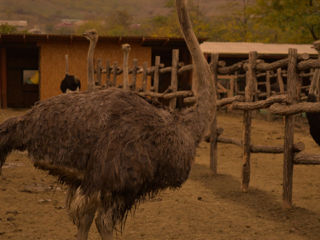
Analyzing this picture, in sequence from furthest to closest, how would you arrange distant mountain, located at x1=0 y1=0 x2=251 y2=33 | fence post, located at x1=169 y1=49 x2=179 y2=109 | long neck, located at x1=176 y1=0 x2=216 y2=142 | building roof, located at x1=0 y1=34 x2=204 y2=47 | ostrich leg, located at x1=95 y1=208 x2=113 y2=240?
1. distant mountain, located at x1=0 y1=0 x2=251 y2=33
2. building roof, located at x1=0 y1=34 x2=204 y2=47
3. fence post, located at x1=169 y1=49 x2=179 y2=109
4. long neck, located at x1=176 y1=0 x2=216 y2=142
5. ostrich leg, located at x1=95 y1=208 x2=113 y2=240

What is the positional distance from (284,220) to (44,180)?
8.71 ft

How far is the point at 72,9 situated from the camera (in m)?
120

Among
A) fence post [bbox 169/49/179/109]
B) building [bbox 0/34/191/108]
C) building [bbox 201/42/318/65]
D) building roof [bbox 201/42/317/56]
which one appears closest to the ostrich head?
fence post [bbox 169/49/179/109]

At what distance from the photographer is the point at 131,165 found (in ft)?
7.46

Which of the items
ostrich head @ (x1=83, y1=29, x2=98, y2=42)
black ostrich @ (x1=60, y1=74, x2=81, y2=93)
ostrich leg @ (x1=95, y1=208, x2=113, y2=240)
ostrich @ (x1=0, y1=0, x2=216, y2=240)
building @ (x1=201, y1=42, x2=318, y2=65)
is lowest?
ostrich leg @ (x1=95, y1=208, x2=113, y2=240)

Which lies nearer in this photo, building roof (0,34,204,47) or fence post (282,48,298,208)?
fence post (282,48,298,208)

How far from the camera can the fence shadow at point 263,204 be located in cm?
362

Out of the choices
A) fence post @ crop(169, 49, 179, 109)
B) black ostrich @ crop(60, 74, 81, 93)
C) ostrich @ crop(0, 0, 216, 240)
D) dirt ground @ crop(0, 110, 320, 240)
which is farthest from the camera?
black ostrich @ crop(60, 74, 81, 93)

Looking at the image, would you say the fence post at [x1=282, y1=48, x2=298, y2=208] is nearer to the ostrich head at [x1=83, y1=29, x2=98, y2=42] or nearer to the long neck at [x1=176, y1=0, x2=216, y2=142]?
the long neck at [x1=176, y1=0, x2=216, y2=142]

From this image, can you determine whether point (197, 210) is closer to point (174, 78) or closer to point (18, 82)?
point (174, 78)

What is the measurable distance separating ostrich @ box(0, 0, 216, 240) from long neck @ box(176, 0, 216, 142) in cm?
13

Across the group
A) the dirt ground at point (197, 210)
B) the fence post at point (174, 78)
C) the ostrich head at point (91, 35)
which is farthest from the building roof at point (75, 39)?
the dirt ground at point (197, 210)

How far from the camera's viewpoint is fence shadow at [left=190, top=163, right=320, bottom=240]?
3625 mm

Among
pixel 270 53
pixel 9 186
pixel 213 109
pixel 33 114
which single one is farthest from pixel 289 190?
pixel 270 53
